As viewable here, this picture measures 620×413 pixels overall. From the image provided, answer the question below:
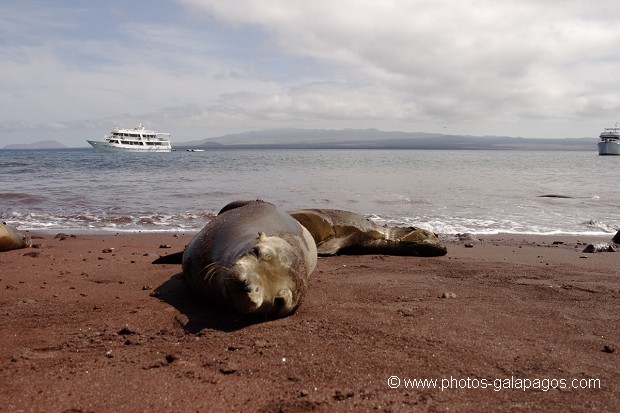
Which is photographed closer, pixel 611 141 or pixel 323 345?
pixel 323 345

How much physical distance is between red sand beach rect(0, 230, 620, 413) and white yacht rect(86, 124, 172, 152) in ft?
260

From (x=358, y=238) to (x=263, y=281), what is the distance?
13.7 feet

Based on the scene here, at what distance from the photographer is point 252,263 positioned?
13.8 feet

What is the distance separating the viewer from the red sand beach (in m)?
3.09

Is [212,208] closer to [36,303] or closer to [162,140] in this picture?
[36,303]

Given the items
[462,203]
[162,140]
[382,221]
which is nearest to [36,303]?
[382,221]

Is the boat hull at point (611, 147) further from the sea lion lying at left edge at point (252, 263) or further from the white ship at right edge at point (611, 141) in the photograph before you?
the sea lion lying at left edge at point (252, 263)

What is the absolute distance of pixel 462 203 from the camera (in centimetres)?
1656

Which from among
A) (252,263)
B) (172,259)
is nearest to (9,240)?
(172,259)

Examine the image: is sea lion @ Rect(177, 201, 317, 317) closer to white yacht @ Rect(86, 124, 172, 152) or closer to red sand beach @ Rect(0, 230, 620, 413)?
red sand beach @ Rect(0, 230, 620, 413)

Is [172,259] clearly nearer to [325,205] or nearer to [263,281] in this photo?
[263,281]

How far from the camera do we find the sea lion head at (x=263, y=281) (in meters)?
4.09

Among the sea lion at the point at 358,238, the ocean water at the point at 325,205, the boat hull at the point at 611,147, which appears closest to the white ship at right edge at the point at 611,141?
the boat hull at the point at 611,147

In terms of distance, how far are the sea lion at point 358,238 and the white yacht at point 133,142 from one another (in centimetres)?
7742
